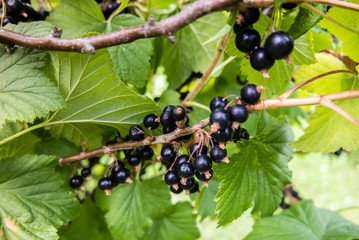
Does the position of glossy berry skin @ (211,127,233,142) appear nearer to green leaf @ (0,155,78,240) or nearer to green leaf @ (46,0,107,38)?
green leaf @ (0,155,78,240)

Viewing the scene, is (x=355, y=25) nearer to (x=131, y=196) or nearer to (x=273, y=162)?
(x=273, y=162)

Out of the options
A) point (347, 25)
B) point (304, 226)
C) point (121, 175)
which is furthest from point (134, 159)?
point (304, 226)

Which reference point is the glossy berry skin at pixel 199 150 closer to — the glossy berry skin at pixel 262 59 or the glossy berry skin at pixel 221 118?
the glossy berry skin at pixel 221 118

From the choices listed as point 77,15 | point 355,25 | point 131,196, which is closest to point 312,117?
point 355,25

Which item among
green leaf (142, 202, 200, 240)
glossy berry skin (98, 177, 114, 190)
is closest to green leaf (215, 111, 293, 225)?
glossy berry skin (98, 177, 114, 190)

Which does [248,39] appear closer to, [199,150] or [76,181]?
[199,150]

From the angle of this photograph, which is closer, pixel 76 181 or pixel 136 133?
pixel 136 133
